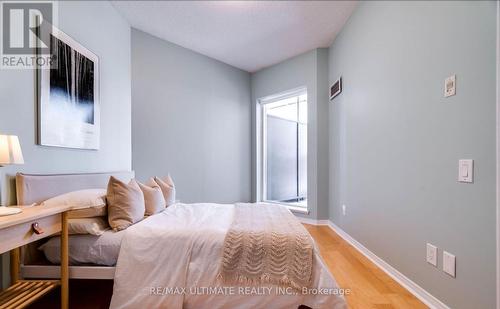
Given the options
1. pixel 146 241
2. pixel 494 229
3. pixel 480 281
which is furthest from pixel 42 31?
pixel 480 281

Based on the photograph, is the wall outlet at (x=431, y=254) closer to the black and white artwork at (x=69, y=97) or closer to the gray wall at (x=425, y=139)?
the gray wall at (x=425, y=139)

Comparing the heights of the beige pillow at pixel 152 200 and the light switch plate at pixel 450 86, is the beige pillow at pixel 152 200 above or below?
below

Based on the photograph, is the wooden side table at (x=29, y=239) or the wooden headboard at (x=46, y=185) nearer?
the wooden side table at (x=29, y=239)

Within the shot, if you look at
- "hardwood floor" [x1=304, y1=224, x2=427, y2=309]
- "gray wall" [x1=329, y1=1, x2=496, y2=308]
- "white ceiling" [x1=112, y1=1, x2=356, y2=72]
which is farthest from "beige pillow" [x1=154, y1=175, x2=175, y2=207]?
"gray wall" [x1=329, y1=1, x2=496, y2=308]

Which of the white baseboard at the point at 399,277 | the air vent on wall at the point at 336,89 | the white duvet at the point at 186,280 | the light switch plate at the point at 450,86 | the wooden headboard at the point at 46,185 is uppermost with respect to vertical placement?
the air vent on wall at the point at 336,89

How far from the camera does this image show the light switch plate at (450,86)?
1.51 m

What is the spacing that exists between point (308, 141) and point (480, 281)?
9.28 feet

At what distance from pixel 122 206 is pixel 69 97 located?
1.17 m

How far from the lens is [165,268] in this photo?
1.57 meters

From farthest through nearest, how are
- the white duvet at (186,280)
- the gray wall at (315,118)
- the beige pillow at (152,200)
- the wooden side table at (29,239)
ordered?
the gray wall at (315,118), the beige pillow at (152,200), the white duvet at (186,280), the wooden side table at (29,239)

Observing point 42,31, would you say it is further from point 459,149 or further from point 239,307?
point 459,149

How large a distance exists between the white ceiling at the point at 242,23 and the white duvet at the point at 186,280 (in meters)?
2.53

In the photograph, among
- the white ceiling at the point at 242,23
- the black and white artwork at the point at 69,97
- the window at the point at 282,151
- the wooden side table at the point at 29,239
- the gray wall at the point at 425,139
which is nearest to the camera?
the wooden side table at the point at 29,239

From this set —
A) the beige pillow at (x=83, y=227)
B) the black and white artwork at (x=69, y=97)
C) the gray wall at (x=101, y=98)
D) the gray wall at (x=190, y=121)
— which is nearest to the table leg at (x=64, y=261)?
the beige pillow at (x=83, y=227)
